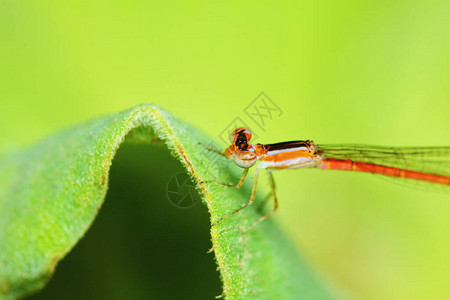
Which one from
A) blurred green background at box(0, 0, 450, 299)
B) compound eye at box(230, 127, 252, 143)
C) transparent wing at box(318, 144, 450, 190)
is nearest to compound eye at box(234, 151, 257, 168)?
compound eye at box(230, 127, 252, 143)

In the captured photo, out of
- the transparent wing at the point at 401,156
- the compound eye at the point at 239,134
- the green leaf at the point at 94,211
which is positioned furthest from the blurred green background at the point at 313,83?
the green leaf at the point at 94,211

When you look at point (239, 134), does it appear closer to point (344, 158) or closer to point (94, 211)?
point (344, 158)

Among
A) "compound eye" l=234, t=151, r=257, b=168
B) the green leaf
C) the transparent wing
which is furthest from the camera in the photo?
the transparent wing

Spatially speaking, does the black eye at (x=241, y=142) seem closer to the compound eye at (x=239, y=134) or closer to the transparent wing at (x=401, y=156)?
the compound eye at (x=239, y=134)

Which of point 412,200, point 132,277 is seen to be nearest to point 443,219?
point 412,200

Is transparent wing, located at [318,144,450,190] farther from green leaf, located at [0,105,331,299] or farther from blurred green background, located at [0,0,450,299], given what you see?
green leaf, located at [0,105,331,299]

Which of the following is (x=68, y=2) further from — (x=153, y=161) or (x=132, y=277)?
(x=132, y=277)
